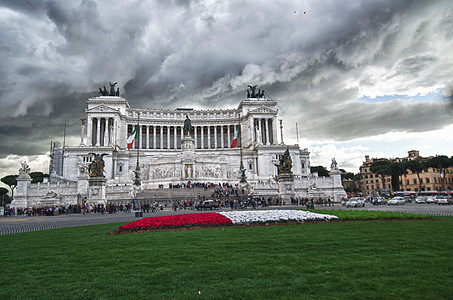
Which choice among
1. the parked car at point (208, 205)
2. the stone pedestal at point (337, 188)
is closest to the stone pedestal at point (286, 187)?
the parked car at point (208, 205)

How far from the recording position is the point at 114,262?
8500mm

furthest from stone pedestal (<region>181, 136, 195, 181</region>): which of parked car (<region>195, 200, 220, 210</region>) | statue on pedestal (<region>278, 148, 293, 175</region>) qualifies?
statue on pedestal (<region>278, 148, 293, 175</region>)

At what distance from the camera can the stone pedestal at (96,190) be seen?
3678cm

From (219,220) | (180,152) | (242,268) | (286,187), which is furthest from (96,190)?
(180,152)

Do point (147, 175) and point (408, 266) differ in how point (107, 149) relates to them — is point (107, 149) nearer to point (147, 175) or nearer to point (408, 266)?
A: point (147, 175)

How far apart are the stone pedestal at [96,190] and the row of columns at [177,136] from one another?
58.4m

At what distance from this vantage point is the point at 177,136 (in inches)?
3959

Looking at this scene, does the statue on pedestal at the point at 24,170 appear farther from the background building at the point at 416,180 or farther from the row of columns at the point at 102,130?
the background building at the point at 416,180

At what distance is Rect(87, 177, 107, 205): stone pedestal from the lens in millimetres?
36781

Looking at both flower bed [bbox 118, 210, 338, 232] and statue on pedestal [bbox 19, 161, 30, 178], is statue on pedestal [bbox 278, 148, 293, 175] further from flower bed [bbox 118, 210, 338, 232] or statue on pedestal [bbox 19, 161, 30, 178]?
statue on pedestal [bbox 19, 161, 30, 178]

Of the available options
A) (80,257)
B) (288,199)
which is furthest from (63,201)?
(80,257)

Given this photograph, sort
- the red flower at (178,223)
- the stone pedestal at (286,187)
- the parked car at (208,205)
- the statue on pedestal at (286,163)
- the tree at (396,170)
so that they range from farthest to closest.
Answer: the tree at (396,170), the stone pedestal at (286,187), the statue on pedestal at (286,163), the parked car at (208,205), the red flower at (178,223)

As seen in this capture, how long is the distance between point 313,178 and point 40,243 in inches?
1997

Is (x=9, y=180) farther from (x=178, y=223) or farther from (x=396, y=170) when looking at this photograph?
(x=396, y=170)
